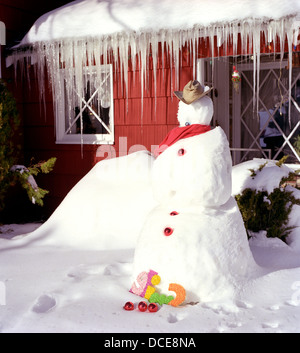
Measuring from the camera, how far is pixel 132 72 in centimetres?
716

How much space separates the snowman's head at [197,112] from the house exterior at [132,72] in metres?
1.88

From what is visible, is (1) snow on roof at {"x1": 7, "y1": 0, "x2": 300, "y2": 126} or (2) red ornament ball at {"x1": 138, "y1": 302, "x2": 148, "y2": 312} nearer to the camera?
(2) red ornament ball at {"x1": 138, "y1": 302, "x2": 148, "y2": 312}

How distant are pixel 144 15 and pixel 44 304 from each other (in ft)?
13.5

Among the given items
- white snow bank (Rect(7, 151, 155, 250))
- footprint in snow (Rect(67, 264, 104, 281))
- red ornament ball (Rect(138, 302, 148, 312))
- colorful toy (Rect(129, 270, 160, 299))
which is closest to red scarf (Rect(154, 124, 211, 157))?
colorful toy (Rect(129, 270, 160, 299))

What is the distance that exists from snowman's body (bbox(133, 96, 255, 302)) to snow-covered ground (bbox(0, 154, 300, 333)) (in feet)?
0.66

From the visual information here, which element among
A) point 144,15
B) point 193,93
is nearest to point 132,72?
point 144,15

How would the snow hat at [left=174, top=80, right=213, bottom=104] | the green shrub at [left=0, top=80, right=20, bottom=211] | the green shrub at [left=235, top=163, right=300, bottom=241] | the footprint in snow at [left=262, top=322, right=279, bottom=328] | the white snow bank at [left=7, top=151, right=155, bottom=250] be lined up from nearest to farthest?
the footprint in snow at [left=262, top=322, right=279, bottom=328]
the snow hat at [left=174, top=80, right=213, bottom=104]
the green shrub at [left=235, top=163, right=300, bottom=241]
the white snow bank at [left=7, top=151, right=155, bottom=250]
the green shrub at [left=0, top=80, right=20, bottom=211]

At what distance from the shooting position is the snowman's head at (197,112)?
3.76 metres

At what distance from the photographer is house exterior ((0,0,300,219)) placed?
5672mm

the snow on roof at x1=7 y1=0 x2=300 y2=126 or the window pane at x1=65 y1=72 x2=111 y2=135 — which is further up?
the snow on roof at x1=7 y1=0 x2=300 y2=126

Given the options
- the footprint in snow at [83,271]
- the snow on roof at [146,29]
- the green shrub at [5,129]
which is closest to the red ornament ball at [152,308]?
the footprint in snow at [83,271]

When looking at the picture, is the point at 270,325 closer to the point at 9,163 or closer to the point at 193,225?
the point at 193,225

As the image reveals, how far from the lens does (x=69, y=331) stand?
3.19 meters

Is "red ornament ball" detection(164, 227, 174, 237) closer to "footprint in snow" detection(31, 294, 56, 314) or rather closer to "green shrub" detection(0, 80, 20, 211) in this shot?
"footprint in snow" detection(31, 294, 56, 314)
